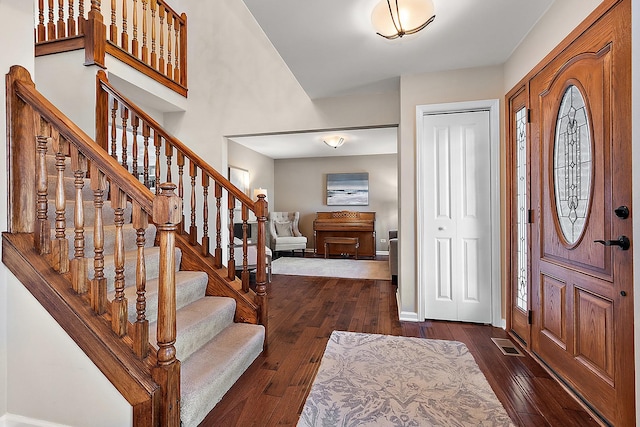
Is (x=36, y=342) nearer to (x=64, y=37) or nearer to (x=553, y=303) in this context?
(x=64, y=37)

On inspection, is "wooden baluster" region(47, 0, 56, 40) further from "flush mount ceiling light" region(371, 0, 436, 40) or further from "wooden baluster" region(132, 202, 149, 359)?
"flush mount ceiling light" region(371, 0, 436, 40)

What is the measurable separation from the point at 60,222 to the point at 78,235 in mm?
119

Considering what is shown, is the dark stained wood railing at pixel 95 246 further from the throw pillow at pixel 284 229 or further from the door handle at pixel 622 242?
the throw pillow at pixel 284 229

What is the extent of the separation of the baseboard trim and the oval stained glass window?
290 centimetres

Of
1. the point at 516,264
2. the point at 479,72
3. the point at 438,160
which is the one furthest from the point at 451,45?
the point at 516,264

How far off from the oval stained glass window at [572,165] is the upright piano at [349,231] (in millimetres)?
5040

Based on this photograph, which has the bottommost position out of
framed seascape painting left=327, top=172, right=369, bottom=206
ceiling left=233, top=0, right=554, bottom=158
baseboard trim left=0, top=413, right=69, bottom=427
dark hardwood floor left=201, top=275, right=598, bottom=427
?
dark hardwood floor left=201, top=275, right=598, bottom=427

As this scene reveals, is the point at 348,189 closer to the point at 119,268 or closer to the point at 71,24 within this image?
the point at 71,24

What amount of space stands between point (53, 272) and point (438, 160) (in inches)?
114

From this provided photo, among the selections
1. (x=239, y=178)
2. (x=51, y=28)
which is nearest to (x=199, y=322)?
(x=51, y=28)

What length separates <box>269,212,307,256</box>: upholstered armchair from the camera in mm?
6762

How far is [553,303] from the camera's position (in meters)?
1.97

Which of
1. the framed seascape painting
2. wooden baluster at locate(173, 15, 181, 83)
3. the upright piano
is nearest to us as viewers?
wooden baluster at locate(173, 15, 181, 83)

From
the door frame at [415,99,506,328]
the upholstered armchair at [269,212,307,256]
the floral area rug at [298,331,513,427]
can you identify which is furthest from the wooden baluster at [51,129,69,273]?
the upholstered armchair at [269,212,307,256]
